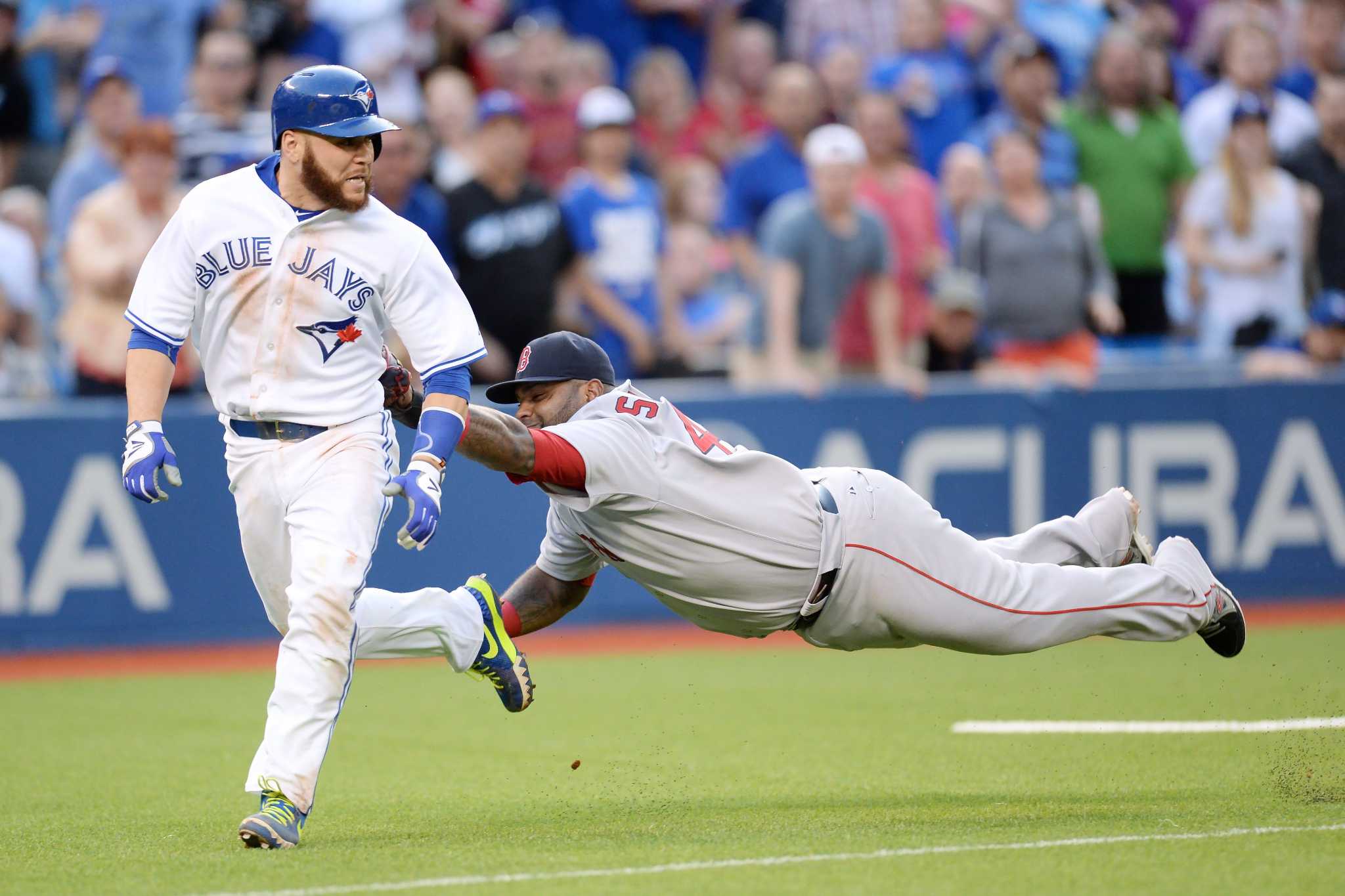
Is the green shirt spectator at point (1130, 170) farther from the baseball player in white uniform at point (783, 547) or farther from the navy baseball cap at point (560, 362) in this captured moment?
the navy baseball cap at point (560, 362)

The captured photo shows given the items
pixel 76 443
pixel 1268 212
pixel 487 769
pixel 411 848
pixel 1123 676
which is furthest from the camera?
pixel 1268 212

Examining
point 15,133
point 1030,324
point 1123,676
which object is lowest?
point 1123,676

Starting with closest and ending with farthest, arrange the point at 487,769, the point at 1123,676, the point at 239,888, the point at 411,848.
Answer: the point at 239,888 < the point at 411,848 < the point at 487,769 < the point at 1123,676

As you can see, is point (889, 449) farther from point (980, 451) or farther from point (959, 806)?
point (959, 806)

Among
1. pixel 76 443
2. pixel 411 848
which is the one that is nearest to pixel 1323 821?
pixel 411 848

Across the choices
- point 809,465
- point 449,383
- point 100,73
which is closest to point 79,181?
point 100,73

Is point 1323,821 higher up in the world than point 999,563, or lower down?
lower down

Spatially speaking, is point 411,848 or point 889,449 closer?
point 411,848

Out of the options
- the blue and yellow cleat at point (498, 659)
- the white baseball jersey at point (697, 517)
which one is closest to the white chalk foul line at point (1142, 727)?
the white baseball jersey at point (697, 517)
